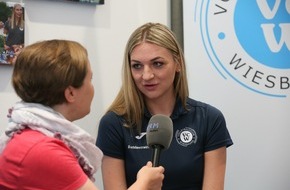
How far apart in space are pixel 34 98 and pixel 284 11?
1403mm

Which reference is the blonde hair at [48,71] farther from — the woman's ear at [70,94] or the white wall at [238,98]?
the white wall at [238,98]

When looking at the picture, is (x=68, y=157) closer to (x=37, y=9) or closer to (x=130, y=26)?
(x=37, y=9)

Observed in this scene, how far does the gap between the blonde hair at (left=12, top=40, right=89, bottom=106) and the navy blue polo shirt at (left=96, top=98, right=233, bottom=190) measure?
21.0 inches

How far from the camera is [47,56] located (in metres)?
1.07

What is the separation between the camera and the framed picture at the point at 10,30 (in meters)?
1.66

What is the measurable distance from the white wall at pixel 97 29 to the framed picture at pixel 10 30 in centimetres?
4

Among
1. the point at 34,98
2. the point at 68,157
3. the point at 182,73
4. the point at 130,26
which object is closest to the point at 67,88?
the point at 34,98

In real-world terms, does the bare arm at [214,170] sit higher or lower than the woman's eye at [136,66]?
lower

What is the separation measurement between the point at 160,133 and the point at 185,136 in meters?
0.45

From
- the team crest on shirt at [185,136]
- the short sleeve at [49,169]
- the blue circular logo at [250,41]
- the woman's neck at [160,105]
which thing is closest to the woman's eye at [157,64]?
the woman's neck at [160,105]

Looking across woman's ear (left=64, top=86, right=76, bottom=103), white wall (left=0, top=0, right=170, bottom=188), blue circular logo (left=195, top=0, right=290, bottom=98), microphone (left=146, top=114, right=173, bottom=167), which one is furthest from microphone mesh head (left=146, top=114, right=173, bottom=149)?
blue circular logo (left=195, top=0, right=290, bottom=98)

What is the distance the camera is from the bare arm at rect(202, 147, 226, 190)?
5.20ft

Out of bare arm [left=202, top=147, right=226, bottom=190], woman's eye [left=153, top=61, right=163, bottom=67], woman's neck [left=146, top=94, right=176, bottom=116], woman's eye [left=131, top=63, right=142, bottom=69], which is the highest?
woman's eye [left=153, top=61, right=163, bottom=67]

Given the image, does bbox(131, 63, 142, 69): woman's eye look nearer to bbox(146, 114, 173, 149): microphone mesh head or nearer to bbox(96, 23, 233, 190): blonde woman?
bbox(96, 23, 233, 190): blonde woman
